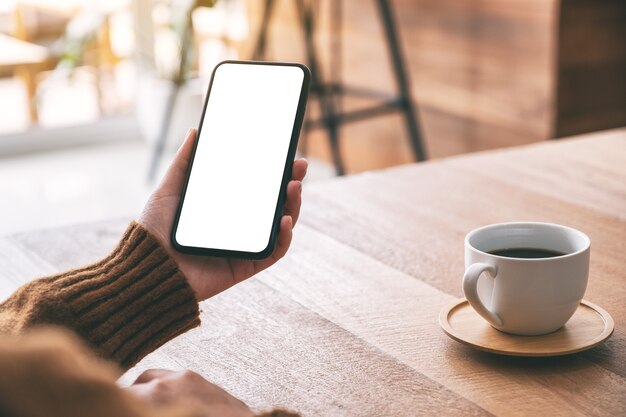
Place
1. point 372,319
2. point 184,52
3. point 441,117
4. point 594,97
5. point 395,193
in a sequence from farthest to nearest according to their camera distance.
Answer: point 184,52 → point 441,117 → point 594,97 → point 395,193 → point 372,319

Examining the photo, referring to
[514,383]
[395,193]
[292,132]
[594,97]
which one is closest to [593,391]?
[514,383]

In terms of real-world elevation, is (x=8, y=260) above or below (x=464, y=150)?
above

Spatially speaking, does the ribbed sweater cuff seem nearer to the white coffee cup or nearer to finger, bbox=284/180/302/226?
finger, bbox=284/180/302/226

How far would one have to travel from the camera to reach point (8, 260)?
1050mm

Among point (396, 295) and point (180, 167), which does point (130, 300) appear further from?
A: point (396, 295)

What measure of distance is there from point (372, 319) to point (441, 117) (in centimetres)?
211

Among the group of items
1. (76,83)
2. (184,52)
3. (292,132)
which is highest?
(292,132)

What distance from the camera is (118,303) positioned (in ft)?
2.63

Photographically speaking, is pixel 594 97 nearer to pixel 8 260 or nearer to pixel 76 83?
pixel 8 260

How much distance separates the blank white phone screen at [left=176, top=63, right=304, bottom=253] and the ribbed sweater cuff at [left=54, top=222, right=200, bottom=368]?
0.05 metres

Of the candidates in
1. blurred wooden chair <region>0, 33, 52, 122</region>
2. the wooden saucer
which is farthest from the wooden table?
blurred wooden chair <region>0, 33, 52, 122</region>

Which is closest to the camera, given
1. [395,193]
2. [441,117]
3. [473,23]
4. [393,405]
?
[393,405]

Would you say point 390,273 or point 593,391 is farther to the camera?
point 390,273

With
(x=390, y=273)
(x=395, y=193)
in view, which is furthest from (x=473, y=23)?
(x=390, y=273)
